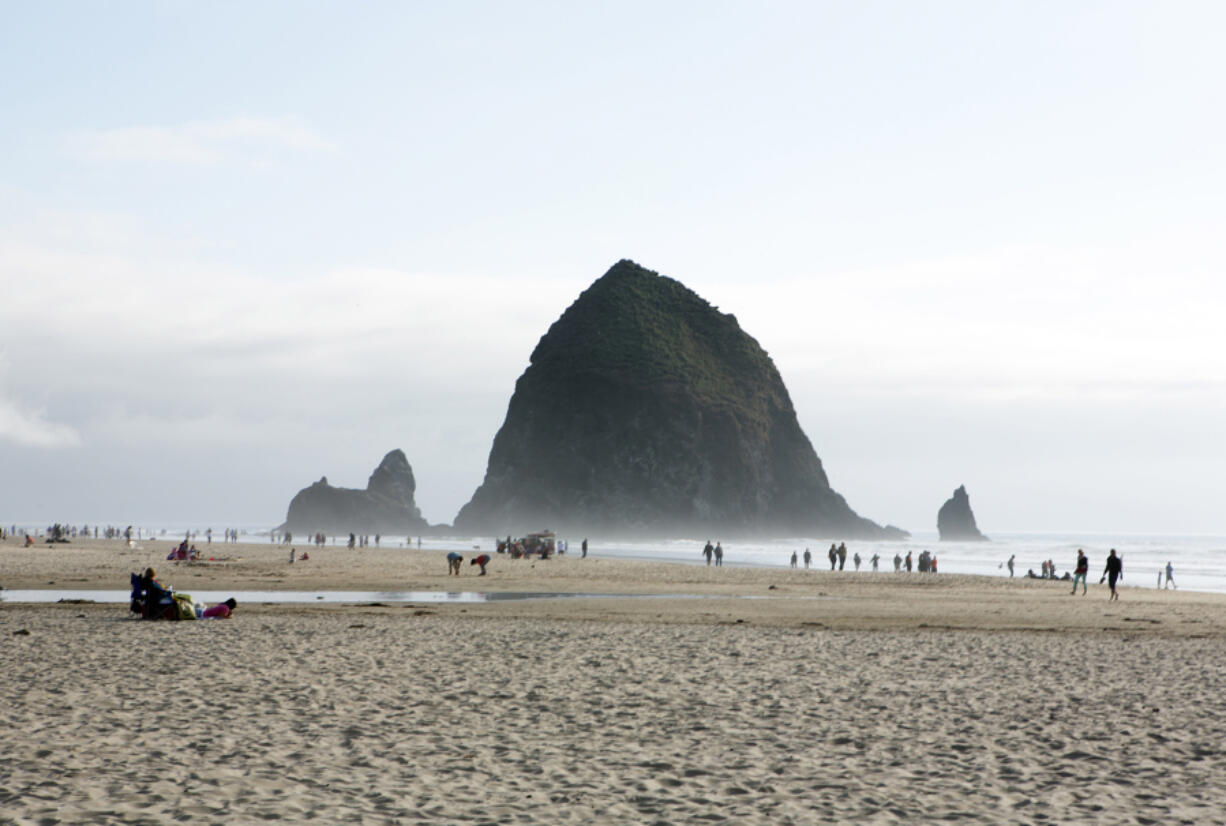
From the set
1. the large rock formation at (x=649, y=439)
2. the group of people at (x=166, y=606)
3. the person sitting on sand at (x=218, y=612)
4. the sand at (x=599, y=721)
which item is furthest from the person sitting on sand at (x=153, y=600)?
the large rock formation at (x=649, y=439)

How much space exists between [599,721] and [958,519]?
188 metres

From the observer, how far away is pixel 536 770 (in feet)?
28.2

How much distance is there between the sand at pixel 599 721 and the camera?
296 inches

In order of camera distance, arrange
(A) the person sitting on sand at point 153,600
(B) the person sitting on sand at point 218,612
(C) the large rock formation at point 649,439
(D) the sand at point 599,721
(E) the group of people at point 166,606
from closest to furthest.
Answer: (D) the sand at point 599,721, (E) the group of people at point 166,606, (A) the person sitting on sand at point 153,600, (B) the person sitting on sand at point 218,612, (C) the large rock formation at point 649,439

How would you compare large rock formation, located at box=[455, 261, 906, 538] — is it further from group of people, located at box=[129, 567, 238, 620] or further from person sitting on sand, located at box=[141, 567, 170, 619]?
person sitting on sand, located at box=[141, 567, 170, 619]

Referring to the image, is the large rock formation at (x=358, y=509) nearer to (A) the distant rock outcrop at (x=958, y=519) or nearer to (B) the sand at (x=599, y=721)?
(A) the distant rock outcrop at (x=958, y=519)

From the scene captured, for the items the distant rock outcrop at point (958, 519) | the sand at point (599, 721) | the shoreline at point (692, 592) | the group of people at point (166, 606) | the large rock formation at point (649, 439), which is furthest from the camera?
the distant rock outcrop at point (958, 519)

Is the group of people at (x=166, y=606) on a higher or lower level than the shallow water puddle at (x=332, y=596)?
higher

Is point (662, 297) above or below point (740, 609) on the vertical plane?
above

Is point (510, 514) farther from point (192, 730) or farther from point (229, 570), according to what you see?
point (192, 730)

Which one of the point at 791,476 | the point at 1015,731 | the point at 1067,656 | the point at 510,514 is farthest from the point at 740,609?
the point at 791,476

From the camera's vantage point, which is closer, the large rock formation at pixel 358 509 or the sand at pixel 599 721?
the sand at pixel 599 721

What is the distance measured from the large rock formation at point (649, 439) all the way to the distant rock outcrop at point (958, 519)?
695 inches

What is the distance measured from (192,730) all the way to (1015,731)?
8.67 m
